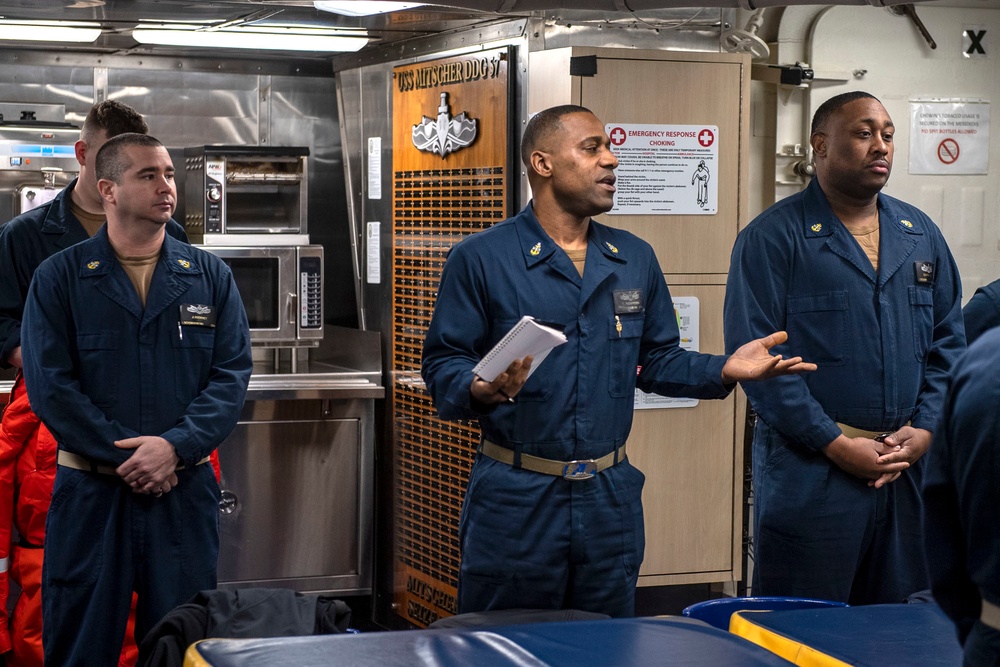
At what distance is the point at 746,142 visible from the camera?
4.88 meters

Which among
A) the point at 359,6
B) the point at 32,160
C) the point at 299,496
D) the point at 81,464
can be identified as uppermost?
the point at 359,6

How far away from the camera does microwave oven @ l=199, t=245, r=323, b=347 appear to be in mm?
5723

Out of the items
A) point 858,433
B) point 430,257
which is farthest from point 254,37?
point 858,433

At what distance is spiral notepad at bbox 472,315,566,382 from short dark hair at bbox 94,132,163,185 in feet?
4.74

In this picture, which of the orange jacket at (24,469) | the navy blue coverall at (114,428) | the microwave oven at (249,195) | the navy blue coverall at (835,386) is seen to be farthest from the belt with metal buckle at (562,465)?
the microwave oven at (249,195)

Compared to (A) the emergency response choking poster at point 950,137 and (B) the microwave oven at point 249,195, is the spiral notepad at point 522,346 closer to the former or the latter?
(B) the microwave oven at point 249,195

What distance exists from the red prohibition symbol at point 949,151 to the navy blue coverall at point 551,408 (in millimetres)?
3069

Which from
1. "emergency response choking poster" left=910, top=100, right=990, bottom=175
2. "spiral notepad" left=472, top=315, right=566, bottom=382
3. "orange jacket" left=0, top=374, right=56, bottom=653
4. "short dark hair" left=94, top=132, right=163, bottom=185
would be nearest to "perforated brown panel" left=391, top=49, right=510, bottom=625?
"short dark hair" left=94, top=132, right=163, bottom=185

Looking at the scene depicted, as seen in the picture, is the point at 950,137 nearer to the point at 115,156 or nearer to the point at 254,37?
the point at 254,37

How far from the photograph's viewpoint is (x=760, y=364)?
3.30m

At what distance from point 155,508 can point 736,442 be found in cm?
222

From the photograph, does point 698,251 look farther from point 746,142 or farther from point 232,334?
point 232,334

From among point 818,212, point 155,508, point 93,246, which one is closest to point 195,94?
point 93,246

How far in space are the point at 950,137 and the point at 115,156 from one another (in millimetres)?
3858
